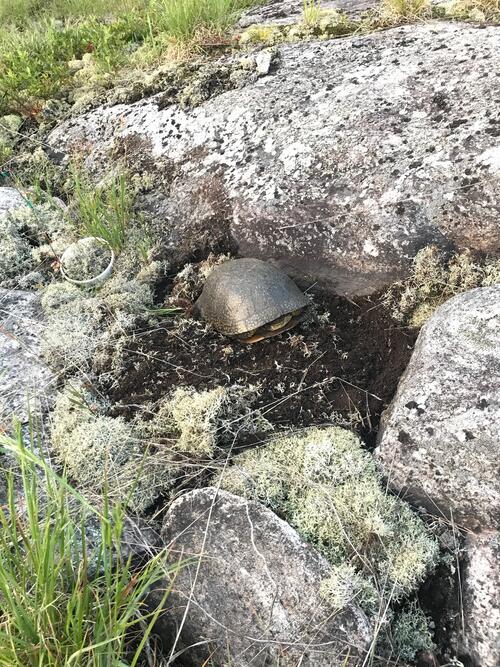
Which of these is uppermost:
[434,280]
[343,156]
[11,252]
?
[343,156]

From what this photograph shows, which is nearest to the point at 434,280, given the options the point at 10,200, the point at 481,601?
the point at 481,601

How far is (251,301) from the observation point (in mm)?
3295

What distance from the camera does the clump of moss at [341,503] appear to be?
2.33 metres

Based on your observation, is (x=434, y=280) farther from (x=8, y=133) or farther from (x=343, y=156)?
(x=8, y=133)

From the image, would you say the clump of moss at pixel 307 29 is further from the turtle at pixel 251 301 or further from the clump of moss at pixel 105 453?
the clump of moss at pixel 105 453

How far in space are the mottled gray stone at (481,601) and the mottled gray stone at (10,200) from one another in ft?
→ 13.6

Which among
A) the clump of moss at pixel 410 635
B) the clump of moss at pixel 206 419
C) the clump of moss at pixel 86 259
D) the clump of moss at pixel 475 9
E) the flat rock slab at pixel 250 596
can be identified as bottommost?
the clump of moss at pixel 410 635

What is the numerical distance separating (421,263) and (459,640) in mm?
2027

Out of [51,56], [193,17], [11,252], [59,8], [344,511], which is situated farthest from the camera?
[59,8]

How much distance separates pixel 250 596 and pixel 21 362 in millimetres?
2039

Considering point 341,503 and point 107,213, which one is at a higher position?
point 107,213

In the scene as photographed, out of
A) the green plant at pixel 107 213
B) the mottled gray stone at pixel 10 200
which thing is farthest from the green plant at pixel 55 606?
the mottled gray stone at pixel 10 200

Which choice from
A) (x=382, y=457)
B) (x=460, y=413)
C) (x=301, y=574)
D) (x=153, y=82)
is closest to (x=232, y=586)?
(x=301, y=574)

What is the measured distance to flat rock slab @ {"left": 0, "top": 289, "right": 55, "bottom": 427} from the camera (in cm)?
311
